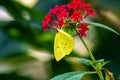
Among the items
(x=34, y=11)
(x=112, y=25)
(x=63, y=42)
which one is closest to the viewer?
(x=63, y=42)

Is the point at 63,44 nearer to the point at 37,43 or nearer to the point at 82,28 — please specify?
the point at 82,28

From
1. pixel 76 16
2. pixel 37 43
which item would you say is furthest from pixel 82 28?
pixel 37 43

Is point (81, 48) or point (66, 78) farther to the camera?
point (81, 48)

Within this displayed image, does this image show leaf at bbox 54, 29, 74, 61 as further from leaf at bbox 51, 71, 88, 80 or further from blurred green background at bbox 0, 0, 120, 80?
blurred green background at bbox 0, 0, 120, 80

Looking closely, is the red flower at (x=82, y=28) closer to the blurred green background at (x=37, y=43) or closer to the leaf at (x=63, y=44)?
the leaf at (x=63, y=44)

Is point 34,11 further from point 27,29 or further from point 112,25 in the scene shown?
point 112,25

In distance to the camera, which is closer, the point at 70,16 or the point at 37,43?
the point at 70,16

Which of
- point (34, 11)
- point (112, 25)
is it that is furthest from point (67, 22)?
point (112, 25)
